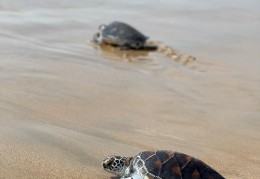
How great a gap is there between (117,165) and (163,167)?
0.40m

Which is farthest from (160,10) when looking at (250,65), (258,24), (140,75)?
(140,75)

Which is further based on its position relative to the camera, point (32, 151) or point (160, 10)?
point (160, 10)

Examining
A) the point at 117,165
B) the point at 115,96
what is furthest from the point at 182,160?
the point at 115,96

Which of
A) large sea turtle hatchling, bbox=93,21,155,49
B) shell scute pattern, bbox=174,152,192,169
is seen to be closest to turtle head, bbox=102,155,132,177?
shell scute pattern, bbox=174,152,192,169

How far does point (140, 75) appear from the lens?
7.46 meters

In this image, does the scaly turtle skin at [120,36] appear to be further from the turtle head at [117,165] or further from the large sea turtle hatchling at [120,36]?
the turtle head at [117,165]

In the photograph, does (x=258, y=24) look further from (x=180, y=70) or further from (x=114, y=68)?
(x=114, y=68)

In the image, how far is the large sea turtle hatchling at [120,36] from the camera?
984 centimetres

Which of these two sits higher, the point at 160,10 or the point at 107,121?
the point at 160,10

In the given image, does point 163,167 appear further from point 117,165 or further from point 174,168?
point 117,165

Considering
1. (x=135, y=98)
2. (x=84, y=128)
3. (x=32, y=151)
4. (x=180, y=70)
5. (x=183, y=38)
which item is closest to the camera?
(x=32, y=151)

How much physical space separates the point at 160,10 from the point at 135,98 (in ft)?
23.6

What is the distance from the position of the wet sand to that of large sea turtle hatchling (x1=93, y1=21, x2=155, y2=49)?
393mm

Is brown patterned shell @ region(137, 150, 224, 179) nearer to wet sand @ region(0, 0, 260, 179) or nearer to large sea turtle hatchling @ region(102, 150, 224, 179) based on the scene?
large sea turtle hatchling @ region(102, 150, 224, 179)
